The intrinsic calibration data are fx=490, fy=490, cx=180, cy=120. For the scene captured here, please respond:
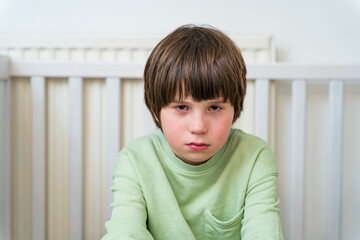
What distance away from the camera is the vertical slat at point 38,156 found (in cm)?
111

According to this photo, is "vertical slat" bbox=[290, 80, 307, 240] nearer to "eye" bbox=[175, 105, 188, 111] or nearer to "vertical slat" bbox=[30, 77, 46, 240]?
"eye" bbox=[175, 105, 188, 111]

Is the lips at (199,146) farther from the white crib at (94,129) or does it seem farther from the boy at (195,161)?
the white crib at (94,129)

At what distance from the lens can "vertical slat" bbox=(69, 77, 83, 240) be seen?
43.8 inches

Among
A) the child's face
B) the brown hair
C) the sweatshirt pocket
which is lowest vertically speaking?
the sweatshirt pocket

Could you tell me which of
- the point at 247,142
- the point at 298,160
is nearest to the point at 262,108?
the point at 298,160

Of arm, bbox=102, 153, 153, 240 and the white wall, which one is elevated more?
the white wall

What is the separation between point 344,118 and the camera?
1243mm

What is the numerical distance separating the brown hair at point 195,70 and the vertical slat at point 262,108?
12.2 inches

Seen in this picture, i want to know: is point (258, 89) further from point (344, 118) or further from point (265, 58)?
point (344, 118)

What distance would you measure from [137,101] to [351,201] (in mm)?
609

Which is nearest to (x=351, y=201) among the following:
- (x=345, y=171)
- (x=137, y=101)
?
(x=345, y=171)

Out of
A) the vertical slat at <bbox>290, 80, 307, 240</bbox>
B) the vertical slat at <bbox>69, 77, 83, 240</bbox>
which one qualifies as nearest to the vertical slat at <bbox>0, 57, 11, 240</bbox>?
the vertical slat at <bbox>69, 77, 83, 240</bbox>

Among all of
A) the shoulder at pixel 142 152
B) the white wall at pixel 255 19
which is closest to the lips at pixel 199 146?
the shoulder at pixel 142 152

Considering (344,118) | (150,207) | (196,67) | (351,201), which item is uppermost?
(196,67)
